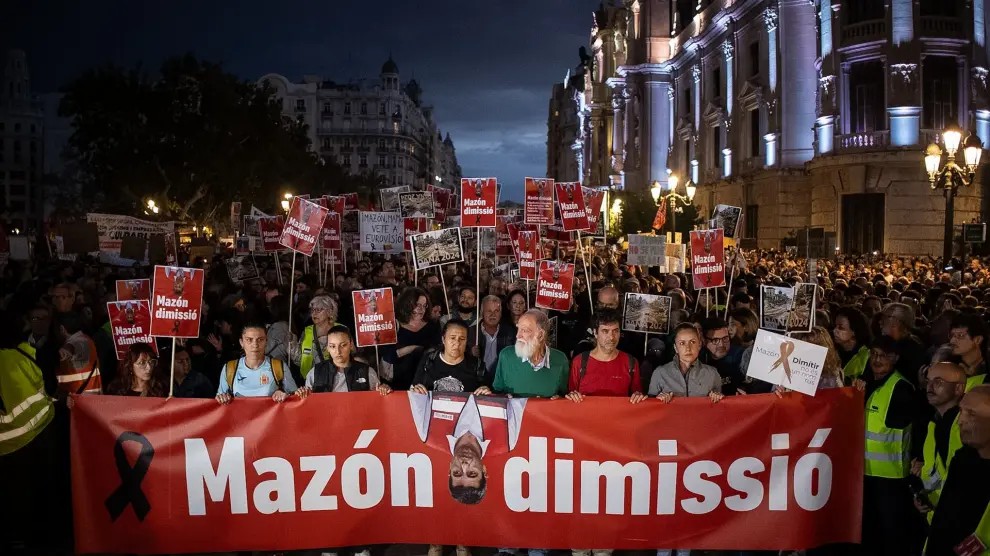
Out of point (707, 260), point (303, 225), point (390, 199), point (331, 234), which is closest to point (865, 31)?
point (390, 199)

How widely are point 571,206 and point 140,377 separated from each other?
274 inches

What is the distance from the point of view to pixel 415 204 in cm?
1525

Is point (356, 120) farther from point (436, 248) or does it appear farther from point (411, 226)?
point (436, 248)

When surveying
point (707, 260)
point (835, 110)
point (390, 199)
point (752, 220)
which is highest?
point (835, 110)

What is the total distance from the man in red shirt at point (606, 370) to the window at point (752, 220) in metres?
33.2

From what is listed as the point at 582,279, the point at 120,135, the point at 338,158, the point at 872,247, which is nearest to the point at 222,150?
the point at 120,135

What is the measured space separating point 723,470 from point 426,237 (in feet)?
17.5

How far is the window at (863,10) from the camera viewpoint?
29734 mm

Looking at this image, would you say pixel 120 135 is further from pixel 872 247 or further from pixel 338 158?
pixel 338 158

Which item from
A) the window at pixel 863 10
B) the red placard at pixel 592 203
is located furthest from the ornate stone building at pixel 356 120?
the red placard at pixel 592 203

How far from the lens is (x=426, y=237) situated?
10.6 m

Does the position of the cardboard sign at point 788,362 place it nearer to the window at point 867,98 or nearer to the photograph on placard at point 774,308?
the photograph on placard at point 774,308

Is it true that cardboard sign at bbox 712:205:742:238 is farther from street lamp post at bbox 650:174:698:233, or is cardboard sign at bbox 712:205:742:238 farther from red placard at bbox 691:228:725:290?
street lamp post at bbox 650:174:698:233

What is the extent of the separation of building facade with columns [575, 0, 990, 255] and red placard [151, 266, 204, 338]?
1841cm
